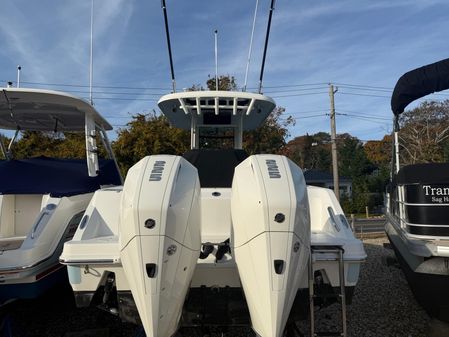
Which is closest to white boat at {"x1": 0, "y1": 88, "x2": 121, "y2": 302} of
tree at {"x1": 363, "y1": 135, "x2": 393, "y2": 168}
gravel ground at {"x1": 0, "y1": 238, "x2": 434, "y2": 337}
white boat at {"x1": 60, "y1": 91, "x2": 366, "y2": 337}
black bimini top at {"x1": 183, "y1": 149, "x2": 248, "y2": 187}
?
gravel ground at {"x1": 0, "y1": 238, "x2": 434, "y2": 337}

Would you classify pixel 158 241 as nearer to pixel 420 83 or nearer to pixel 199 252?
pixel 199 252

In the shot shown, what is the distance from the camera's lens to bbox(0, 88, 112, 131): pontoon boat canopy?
5.62 metres

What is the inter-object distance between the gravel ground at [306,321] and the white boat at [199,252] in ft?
3.41

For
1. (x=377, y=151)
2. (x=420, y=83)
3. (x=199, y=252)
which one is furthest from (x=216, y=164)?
(x=377, y=151)

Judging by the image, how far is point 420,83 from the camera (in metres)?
6.37

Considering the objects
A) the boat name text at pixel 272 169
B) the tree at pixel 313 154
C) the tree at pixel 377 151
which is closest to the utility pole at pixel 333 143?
the boat name text at pixel 272 169

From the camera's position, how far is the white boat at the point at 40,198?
13.1 feet

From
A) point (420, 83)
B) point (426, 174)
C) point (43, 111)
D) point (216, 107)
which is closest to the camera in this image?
point (426, 174)

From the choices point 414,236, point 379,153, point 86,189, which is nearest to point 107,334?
point 86,189

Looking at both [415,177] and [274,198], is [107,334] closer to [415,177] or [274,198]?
[274,198]

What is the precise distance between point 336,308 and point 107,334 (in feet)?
8.88

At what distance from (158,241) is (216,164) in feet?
7.32

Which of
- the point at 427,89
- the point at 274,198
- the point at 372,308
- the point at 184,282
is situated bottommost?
the point at 372,308

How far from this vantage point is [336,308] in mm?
5453
